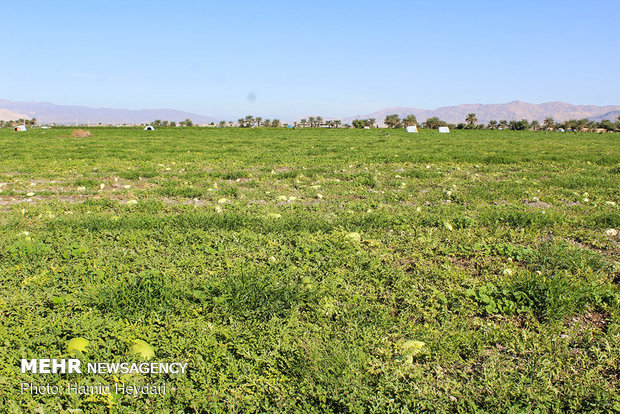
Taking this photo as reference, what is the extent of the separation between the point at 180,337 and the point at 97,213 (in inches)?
169

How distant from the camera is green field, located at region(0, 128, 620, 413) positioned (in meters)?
2.52

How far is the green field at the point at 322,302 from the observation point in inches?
99.3

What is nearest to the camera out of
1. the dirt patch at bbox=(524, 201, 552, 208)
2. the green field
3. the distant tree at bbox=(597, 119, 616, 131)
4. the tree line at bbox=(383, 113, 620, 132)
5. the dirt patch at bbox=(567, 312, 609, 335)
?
the green field

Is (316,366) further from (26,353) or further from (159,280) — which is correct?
(26,353)

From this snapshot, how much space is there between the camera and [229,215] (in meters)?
5.79

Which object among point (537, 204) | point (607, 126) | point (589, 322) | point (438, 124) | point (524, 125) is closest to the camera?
point (589, 322)

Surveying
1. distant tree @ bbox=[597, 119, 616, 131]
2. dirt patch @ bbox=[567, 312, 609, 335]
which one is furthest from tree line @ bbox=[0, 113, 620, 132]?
dirt patch @ bbox=[567, 312, 609, 335]

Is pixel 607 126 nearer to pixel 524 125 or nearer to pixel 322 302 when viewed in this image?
pixel 524 125

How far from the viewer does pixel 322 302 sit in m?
3.47

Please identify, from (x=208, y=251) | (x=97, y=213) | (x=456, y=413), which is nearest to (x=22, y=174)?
(x=97, y=213)

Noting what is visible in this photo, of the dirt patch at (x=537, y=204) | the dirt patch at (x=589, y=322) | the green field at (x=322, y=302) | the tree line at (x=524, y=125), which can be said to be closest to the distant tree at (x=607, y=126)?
the tree line at (x=524, y=125)

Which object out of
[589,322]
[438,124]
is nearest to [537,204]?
[589,322]

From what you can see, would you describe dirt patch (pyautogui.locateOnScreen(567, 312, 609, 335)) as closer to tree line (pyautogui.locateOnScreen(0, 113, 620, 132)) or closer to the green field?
the green field

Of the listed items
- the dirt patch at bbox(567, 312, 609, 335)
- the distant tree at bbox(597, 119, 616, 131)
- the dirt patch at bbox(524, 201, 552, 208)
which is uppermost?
the distant tree at bbox(597, 119, 616, 131)
